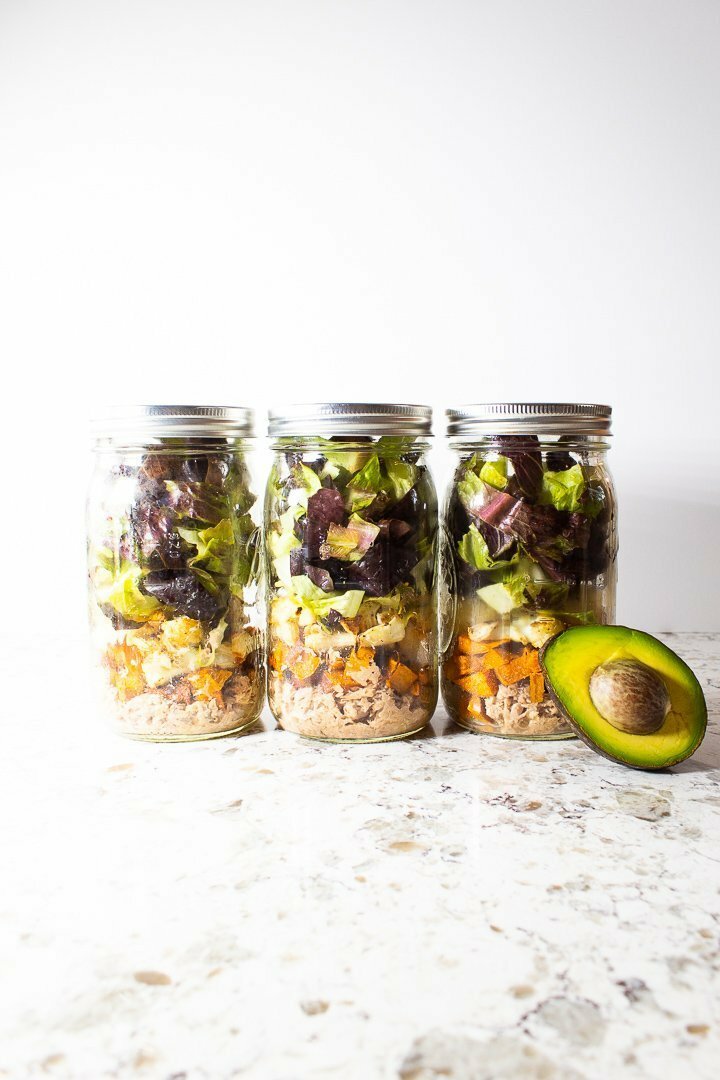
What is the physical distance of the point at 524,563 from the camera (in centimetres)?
99

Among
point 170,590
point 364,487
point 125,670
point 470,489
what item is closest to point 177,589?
point 170,590

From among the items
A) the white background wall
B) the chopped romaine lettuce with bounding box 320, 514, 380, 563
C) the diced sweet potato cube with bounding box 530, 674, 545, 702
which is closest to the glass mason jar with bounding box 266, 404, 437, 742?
the chopped romaine lettuce with bounding box 320, 514, 380, 563

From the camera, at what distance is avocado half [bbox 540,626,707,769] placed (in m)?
0.89

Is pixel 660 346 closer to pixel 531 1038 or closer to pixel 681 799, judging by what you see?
pixel 681 799

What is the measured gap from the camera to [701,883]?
0.71m

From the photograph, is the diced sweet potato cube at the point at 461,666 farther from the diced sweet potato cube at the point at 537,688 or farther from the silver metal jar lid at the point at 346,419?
the silver metal jar lid at the point at 346,419

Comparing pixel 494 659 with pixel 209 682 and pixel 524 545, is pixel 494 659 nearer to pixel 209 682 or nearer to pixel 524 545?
pixel 524 545

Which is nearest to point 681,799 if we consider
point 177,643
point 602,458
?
point 602,458

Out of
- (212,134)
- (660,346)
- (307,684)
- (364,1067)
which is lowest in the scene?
(364,1067)

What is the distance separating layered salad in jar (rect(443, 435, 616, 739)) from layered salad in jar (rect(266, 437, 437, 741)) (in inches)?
2.0

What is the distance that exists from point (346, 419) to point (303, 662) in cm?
26

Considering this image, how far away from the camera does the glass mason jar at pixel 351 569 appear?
38.5 inches

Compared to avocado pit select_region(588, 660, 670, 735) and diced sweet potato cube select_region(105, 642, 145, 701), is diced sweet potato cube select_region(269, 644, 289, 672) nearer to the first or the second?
diced sweet potato cube select_region(105, 642, 145, 701)

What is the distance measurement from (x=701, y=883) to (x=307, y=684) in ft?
1.44
